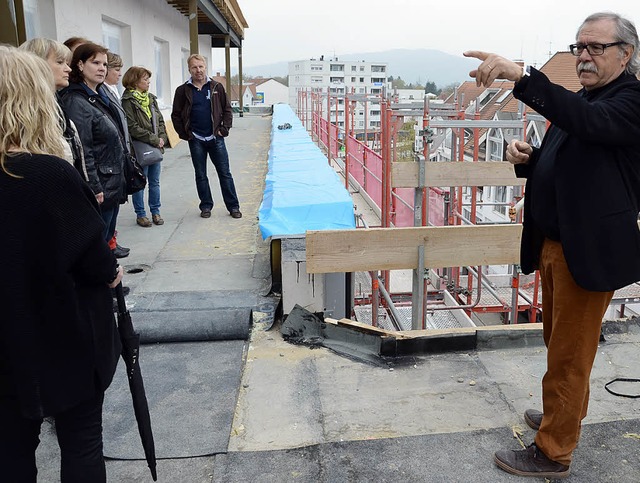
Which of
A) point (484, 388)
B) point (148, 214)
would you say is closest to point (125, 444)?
point (484, 388)

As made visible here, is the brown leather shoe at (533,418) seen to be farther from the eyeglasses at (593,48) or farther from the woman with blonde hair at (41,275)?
the woman with blonde hair at (41,275)

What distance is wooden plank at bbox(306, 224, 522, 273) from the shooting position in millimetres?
3740

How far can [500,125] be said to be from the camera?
21.5 ft

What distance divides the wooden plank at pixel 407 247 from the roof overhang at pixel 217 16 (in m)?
11.1

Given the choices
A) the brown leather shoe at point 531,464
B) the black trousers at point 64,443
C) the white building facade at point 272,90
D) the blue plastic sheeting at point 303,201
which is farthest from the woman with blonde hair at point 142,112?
the white building facade at point 272,90

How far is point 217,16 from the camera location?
1630 cm

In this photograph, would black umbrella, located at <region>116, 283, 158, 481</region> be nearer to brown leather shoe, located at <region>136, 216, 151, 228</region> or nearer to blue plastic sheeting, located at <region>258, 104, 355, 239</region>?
blue plastic sheeting, located at <region>258, 104, 355, 239</region>

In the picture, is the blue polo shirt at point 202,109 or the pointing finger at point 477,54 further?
the blue polo shirt at point 202,109

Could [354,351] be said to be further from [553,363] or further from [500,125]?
[500,125]

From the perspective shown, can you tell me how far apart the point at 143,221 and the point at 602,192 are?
487 centimetres

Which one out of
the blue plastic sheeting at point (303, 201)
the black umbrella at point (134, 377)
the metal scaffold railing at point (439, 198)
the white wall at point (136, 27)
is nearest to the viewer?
the black umbrella at point (134, 377)

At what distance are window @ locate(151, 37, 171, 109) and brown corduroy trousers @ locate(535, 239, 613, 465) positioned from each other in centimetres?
1226

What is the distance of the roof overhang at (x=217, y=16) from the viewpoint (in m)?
14.2

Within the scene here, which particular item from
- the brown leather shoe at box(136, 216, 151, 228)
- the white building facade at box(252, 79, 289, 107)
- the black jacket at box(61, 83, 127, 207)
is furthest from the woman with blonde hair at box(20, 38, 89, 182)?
the white building facade at box(252, 79, 289, 107)
